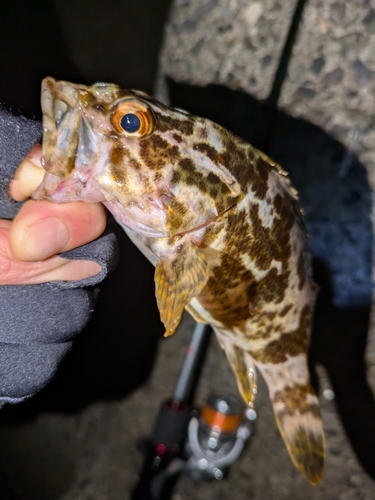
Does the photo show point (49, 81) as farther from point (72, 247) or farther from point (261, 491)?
point (261, 491)

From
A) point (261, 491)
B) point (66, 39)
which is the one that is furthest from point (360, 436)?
point (66, 39)

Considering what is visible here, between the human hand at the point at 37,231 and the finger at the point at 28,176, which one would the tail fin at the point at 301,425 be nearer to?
the human hand at the point at 37,231

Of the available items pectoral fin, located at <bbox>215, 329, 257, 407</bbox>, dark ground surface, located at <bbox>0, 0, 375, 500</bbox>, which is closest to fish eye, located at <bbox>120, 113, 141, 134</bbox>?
dark ground surface, located at <bbox>0, 0, 375, 500</bbox>

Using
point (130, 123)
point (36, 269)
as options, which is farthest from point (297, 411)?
point (130, 123)

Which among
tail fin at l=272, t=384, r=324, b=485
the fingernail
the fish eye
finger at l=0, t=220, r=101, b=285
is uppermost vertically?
the fish eye

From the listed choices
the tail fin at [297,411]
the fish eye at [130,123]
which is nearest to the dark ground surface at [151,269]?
the tail fin at [297,411]

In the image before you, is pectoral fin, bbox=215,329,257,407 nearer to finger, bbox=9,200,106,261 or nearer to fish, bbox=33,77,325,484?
fish, bbox=33,77,325,484
